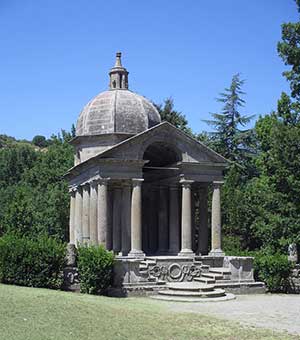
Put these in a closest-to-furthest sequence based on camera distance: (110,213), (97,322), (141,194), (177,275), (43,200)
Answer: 1. (97,322)
2. (177,275)
3. (141,194)
4. (110,213)
5. (43,200)

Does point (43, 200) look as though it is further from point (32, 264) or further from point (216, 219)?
point (32, 264)

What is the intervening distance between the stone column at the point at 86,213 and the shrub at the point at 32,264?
709 centimetres

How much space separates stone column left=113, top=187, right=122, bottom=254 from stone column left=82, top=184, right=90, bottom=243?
1.60 metres

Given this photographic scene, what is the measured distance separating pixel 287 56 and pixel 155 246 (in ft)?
46.2

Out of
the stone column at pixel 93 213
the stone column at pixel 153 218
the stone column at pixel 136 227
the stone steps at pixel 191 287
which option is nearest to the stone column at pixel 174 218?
the stone column at pixel 153 218

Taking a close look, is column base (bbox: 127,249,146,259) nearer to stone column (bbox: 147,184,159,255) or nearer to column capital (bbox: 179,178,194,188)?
column capital (bbox: 179,178,194,188)

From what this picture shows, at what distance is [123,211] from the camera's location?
101 ft

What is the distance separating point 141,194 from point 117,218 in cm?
198

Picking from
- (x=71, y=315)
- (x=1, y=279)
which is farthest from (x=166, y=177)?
(x=71, y=315)

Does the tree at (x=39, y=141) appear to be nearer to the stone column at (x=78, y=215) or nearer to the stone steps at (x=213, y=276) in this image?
the stone column at (x=78, y=215)

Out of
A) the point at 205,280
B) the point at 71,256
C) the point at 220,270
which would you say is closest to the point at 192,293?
the point at 205,280

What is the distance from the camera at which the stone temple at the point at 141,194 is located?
1088 inches

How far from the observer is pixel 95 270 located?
24391 millimetres

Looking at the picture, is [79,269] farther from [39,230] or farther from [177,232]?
[39,230]
